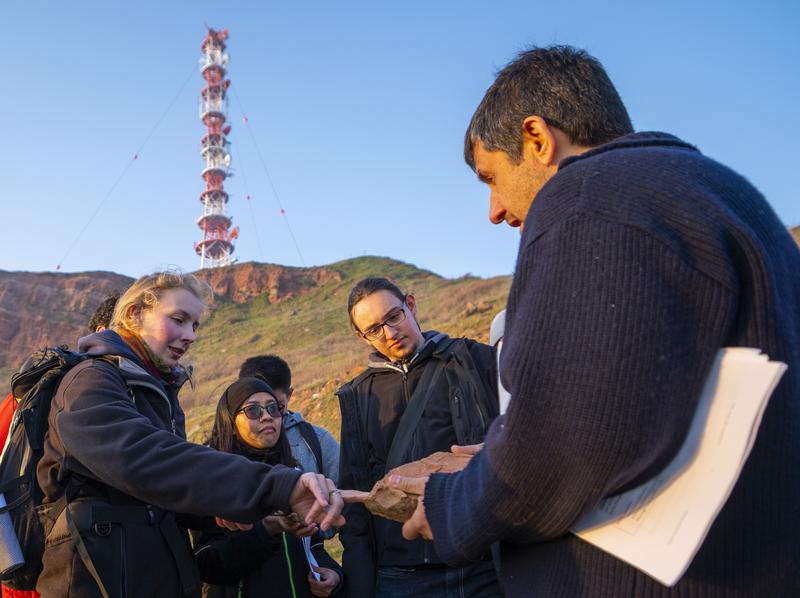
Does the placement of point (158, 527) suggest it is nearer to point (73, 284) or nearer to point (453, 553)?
point (453, 553)

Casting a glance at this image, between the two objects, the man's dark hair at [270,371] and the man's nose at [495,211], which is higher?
the man's nose at [495,211]

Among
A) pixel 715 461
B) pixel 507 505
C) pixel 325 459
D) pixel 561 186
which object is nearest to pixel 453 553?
pixel 507 505

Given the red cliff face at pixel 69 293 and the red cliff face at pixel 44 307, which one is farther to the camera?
the red cliff face at pixel 69 293

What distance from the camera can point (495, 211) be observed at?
184cm

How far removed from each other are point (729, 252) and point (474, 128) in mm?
826

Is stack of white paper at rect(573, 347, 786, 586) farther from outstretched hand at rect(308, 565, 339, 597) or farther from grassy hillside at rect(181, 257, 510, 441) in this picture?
grassy hillside at rect(181, 257, 510, 441)

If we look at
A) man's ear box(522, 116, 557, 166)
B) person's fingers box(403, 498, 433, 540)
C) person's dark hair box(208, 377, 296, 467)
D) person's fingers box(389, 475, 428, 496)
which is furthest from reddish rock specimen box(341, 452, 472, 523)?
person's dark hair box(208, 377, 296, 467)

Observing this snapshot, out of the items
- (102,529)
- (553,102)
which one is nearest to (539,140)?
(553,102)

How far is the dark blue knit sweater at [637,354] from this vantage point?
1073 millimetres

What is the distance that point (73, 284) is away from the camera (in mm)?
48875

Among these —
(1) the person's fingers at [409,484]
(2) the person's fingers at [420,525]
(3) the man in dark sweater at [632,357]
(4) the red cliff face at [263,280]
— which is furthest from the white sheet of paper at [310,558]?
(4) the red cliff face at [263,280]

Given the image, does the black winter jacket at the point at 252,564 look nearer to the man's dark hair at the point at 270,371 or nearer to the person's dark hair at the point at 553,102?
the man's dark hair at the point at 270,371

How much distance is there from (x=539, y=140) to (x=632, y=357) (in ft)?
2.43

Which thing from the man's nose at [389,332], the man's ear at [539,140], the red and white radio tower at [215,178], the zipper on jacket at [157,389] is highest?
the red and white radio tower at [215,178]
